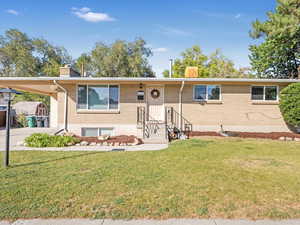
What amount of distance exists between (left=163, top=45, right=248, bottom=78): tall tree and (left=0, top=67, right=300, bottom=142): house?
62.9 feet

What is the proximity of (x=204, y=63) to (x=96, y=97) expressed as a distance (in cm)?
2465

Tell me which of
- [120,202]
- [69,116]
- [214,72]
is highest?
[214,72]

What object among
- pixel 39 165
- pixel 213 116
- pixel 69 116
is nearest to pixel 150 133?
pixel 213 116

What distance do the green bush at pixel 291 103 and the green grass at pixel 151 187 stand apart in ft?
14.7

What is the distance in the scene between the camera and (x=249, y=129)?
948 centimetres

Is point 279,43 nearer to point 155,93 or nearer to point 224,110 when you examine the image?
point 224,110

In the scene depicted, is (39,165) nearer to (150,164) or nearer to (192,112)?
(150,164)

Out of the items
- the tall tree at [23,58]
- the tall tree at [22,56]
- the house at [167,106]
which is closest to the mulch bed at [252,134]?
the house at [167,106]

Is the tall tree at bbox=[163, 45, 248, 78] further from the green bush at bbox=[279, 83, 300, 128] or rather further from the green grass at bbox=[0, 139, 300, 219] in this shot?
the green grass at bbox=[0, 139, 300, 219]

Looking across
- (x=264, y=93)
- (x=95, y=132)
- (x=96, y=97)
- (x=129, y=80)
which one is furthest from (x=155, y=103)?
(x=264, y=93)

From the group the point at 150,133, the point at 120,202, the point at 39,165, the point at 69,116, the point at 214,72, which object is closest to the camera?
the point at 120,202

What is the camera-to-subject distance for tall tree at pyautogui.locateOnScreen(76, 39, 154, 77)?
27.5 m

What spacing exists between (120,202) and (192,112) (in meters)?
7.40

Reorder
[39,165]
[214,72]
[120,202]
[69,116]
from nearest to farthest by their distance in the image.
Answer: [120,202] < [39,165] < [69,116] < [214,72]
